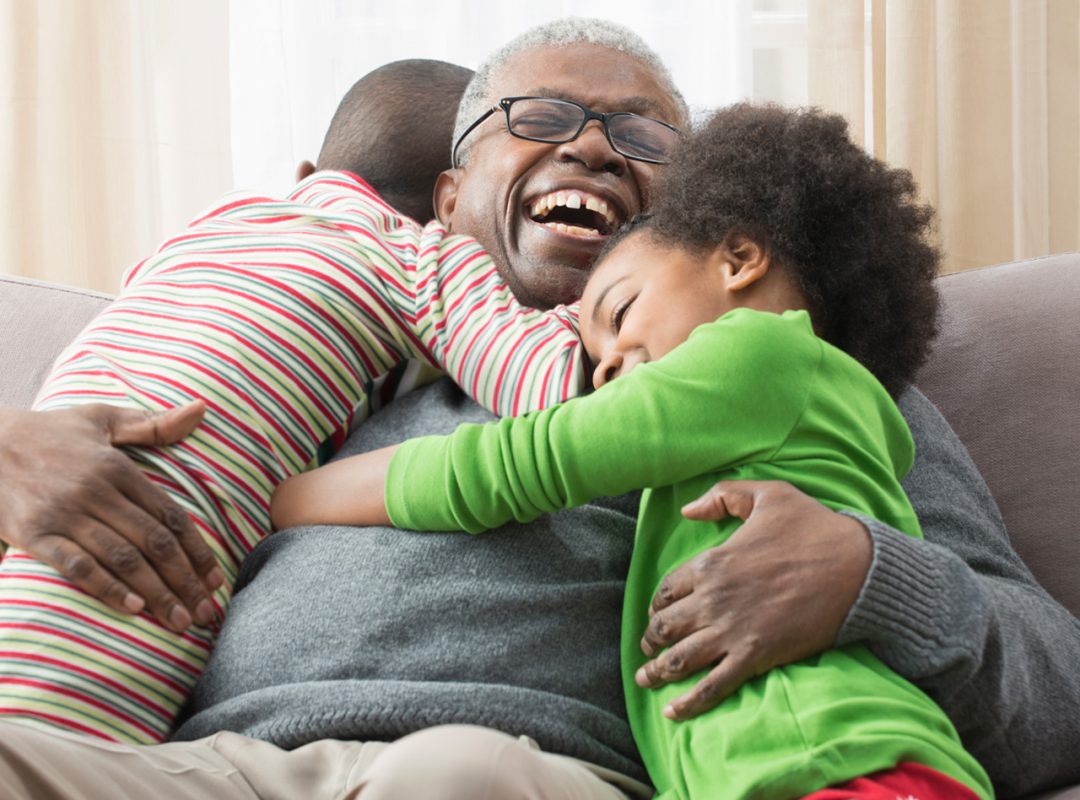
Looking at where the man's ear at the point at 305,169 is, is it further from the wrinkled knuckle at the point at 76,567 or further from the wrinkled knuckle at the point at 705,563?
the wrinkled knuckle at the point at 705,563

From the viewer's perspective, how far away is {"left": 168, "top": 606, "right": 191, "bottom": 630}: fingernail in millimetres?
1220

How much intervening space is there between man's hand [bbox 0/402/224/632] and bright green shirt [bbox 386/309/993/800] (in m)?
0.22

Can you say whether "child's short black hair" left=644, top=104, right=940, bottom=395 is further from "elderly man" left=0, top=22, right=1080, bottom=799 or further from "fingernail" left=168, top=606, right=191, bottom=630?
"fingernail" left=168, top=606, right=191, bottom=630

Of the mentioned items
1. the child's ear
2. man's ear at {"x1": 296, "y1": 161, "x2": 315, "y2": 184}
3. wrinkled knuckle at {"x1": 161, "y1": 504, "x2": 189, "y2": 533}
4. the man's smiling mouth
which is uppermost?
man's ear at {"x1": 296, "y1": 161, "x2": 315, "y2": 184}

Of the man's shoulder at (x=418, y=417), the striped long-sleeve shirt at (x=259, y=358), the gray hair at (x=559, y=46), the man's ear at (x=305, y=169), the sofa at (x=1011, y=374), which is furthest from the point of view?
the man's ear at (x=305, y=169)

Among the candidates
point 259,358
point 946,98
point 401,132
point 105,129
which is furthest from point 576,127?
point 105,129

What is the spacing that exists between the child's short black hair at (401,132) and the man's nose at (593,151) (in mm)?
387

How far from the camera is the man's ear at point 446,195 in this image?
1874 millimetres

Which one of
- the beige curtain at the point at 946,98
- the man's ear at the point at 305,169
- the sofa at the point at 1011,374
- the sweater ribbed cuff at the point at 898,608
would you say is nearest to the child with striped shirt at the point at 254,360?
the sofa at the point at 1011,374

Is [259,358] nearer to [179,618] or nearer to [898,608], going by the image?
[179,618]

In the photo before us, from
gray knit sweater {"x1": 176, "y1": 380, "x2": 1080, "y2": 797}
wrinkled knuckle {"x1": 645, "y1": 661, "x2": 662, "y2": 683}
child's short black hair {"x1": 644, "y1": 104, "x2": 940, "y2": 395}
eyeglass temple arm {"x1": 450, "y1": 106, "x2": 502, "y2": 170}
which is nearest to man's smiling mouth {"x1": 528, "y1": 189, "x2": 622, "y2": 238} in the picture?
eyeglass temple arm {"x1": 450, "y1": 106, "x2": 502, "y2": 170}

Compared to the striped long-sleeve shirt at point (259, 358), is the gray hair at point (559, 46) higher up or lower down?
higher up

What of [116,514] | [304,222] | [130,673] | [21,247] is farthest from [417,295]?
[21,247]

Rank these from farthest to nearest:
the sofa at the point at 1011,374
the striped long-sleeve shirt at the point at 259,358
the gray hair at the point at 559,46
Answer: the gray hair at the point at 559,46 < the sofa at the point at 1011,374 < the striped long-sleeve shirt at the point at 259,358
